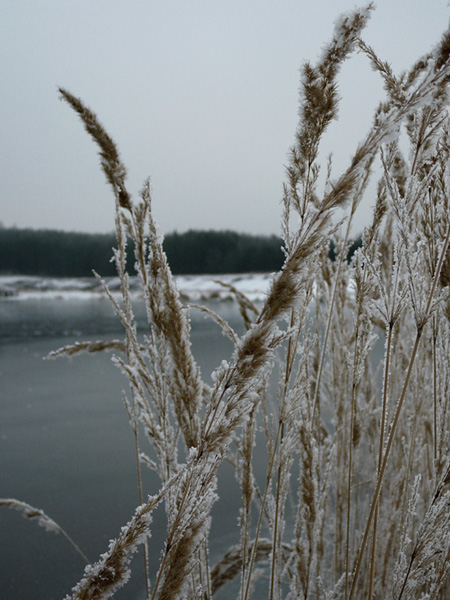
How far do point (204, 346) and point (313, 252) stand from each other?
8233mm

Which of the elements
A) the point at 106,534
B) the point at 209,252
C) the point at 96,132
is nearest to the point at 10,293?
the point at 209,252

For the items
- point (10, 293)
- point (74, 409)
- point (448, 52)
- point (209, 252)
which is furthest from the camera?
point (209, 252)

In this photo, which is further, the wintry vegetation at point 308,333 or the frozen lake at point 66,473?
the frozen lake at point 66,473

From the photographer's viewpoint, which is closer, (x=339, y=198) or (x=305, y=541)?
(x=339, y=198)

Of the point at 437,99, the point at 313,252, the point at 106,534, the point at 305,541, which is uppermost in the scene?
the point at 437,99

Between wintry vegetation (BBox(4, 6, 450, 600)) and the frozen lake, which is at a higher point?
wintry vegetation (BBox(4, 6, 450, 600))

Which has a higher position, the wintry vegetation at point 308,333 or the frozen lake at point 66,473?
the wintry vegetation at point 308,333

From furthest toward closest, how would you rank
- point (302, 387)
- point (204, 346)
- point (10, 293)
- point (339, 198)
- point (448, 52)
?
point (10, 293) → point (204, 346) → point (302, 387) → point (448, 52) → point (339, 198)

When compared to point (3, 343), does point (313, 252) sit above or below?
above

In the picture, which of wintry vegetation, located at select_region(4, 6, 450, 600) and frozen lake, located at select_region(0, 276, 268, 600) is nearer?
wintry vegetation, located at select_region(4, 6, 450, 600)

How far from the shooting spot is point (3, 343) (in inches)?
372

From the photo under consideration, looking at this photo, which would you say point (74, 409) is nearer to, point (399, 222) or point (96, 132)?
point (96, 132)

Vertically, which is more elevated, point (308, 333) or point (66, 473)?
point (308, 333)

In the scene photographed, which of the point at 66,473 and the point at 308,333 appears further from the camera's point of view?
the point at 66,473
